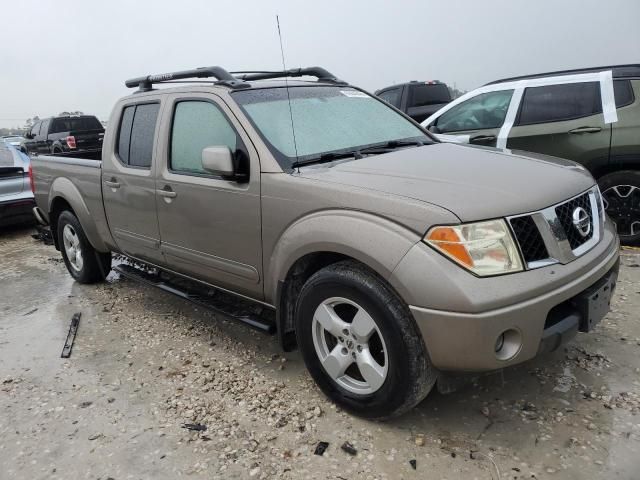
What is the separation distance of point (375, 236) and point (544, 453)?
1249 mm

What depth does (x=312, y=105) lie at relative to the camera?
11.1 feet

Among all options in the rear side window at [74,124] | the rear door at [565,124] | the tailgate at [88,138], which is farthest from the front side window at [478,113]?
the rear side window at [74,124]

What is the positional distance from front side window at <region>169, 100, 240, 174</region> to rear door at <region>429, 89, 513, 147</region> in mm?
3168

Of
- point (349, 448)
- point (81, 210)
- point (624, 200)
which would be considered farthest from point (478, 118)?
point (349, 448)

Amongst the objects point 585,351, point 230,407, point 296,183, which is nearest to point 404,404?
point 230,407

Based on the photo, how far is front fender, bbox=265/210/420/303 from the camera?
233 cm

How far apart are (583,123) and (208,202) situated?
3.99m

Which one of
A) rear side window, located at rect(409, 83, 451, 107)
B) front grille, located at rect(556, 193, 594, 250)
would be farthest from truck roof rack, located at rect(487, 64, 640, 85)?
rear side window, located at rect(409, 83, 451, 107)

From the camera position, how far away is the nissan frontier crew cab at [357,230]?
224 cm

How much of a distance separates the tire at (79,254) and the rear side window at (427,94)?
277 inches

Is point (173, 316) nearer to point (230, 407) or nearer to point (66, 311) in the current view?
point (66, 311)

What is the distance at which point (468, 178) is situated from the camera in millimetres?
2545

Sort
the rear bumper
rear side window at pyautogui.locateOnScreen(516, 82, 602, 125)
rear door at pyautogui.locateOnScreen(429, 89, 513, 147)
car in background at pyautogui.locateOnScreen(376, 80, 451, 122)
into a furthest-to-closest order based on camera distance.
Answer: car in background at pyautogui.locateOnScreen(376, 80, 451, 122) → the rear bumper → rear door at pyautogui.locateOnScreen(429, 89, 513, 147) → rear side window at pyautogui.locateOnScreen(516, 82, 602, 125)

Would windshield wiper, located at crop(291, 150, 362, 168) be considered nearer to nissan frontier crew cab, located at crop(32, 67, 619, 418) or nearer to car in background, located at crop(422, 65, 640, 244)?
nissan frontier crew cab, located at crop(32, 67, 619, 418)
